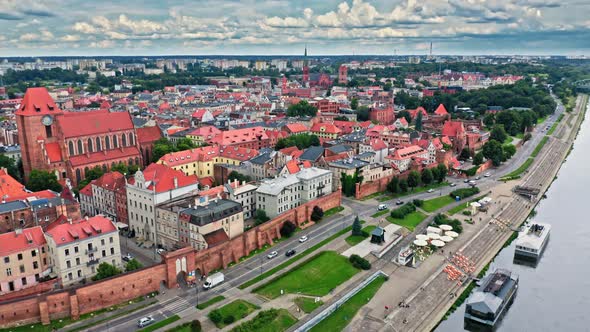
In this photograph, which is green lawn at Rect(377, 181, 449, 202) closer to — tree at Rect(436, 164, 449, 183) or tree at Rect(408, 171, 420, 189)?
tree at Rect(436, 164, 449, 183)

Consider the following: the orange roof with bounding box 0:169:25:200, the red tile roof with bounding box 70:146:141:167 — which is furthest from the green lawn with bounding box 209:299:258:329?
the red tile roof with bounding box 70:146:141:167

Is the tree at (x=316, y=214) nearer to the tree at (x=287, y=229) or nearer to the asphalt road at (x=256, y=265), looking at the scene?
the asphalt road at (x=256, y=265)

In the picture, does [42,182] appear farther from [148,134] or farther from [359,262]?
[359,262]

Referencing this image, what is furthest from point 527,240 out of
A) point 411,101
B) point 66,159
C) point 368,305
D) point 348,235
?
point 411,101

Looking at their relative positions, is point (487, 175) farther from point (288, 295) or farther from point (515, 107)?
point (515, 107)

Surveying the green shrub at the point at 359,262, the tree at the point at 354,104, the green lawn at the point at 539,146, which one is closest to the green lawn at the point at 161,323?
the green shrub at the point at 359,262

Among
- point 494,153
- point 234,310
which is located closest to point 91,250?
point 234,310
